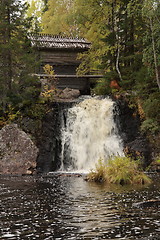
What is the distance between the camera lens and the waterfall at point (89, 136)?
64.1 ft

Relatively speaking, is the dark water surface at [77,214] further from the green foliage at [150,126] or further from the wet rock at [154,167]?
the green foliage at [150,126]

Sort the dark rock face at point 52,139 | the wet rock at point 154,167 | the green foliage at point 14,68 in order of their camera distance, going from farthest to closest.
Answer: the green foliage at point 14,68 → the dark rock face at point 52,139 → the wet rock at point 154,167

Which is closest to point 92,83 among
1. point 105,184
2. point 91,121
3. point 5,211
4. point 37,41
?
point 37,41

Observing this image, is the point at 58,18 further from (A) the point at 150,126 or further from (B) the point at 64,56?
(A) the point at 150,126

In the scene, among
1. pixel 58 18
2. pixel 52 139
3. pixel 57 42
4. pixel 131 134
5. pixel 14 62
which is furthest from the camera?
pixel 58 18

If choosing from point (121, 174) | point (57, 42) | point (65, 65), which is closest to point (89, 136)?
point (121, 174)

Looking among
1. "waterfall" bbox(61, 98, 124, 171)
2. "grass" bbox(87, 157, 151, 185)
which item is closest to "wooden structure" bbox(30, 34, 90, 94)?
"waterfall" bbox(61, 98, 124, 171)

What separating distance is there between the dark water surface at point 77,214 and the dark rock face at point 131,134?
910cm

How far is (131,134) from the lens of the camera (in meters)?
21.0

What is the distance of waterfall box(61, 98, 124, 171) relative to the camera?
1955 centimetres

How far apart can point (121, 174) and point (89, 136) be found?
27.0ft

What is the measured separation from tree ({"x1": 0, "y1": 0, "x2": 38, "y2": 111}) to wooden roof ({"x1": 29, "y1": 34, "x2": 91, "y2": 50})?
8048mm

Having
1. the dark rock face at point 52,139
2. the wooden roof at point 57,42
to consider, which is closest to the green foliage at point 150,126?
the dark rock face at point 52,139

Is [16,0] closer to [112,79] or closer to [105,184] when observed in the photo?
[112,79]
